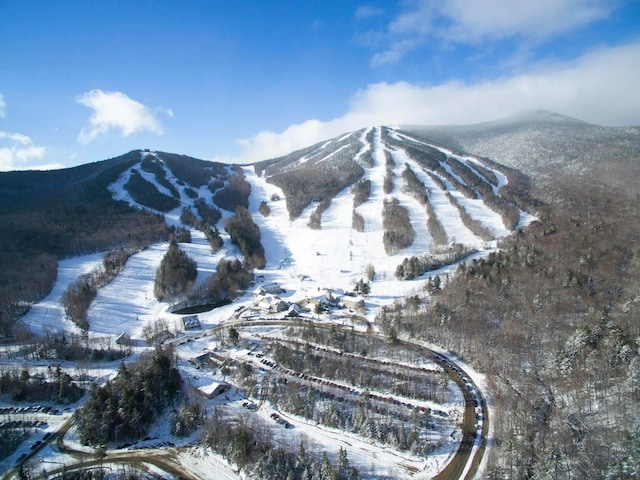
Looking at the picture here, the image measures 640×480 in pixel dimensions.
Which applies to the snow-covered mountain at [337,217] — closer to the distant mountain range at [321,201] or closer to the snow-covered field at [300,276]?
the snow-covered field at [300,276]

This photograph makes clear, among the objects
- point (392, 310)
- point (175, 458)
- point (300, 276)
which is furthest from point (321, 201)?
point (175, 458)

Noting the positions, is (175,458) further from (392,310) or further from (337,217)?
(337,217)

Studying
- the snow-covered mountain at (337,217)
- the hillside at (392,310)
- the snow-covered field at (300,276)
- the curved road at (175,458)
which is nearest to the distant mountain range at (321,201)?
the snow-covered mountain at (337,217)

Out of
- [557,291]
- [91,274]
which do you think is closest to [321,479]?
[557,291]

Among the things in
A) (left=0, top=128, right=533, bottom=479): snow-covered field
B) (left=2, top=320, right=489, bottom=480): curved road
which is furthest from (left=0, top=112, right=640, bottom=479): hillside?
(left=2, top=320, right=489, bottom=480): curved road

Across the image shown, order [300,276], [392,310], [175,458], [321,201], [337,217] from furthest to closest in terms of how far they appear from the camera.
Result: [321,201] < [337,217] < [300,276] < [392,310] < [175,458]

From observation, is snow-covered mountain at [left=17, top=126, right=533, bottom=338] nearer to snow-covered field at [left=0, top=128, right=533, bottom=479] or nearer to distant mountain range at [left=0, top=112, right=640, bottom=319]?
snow-covered field at [left=0, top=128, right=533, bottom=479]

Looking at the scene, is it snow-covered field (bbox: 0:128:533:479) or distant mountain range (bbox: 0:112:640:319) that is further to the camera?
distant mountain range (bbox: 0:112:640:319)

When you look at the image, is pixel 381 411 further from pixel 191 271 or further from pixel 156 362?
pixel 191 271
